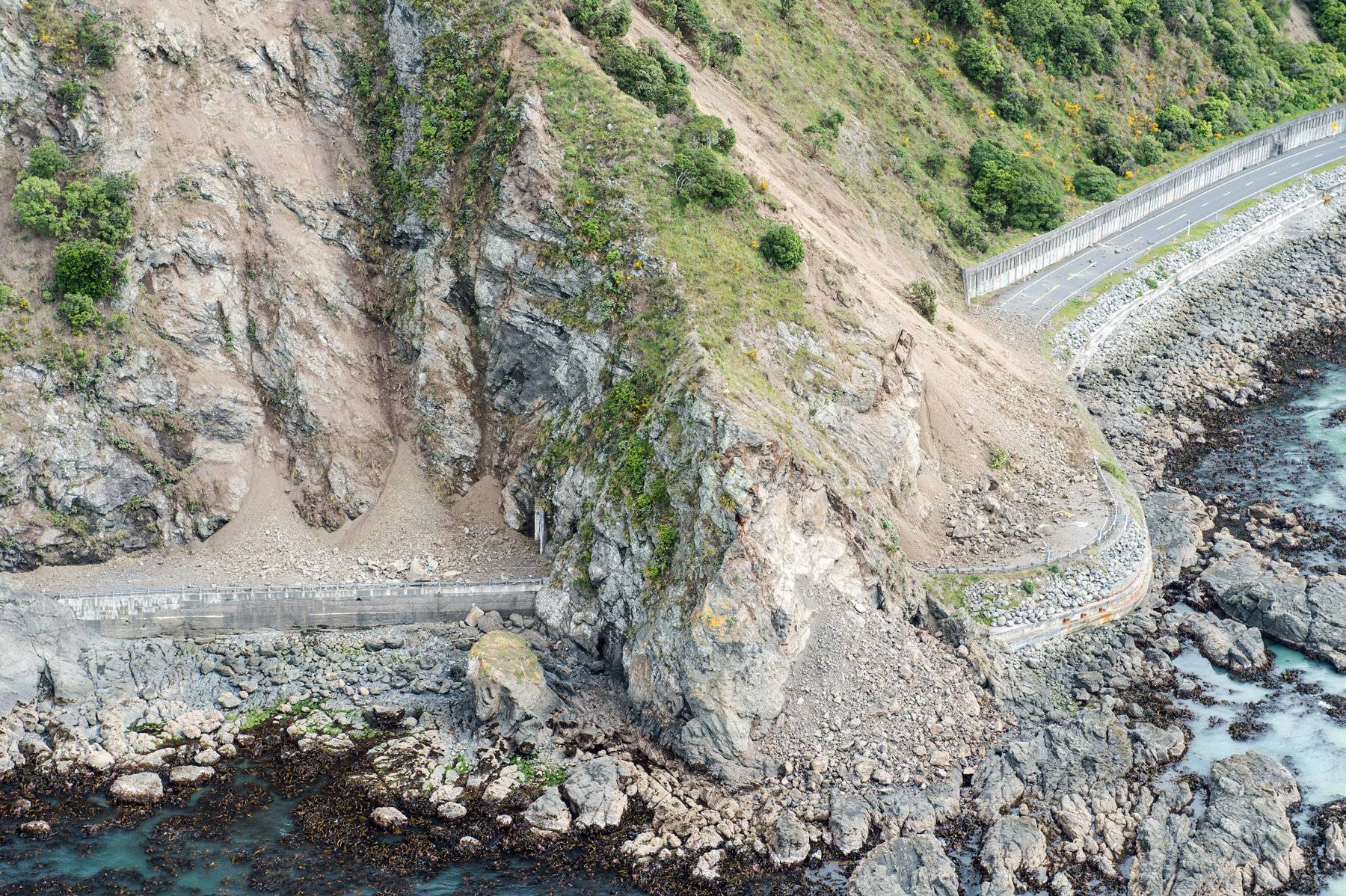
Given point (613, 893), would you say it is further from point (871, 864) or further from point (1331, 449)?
point (1331, 449)

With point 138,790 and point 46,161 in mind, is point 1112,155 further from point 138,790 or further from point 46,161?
point 138,790

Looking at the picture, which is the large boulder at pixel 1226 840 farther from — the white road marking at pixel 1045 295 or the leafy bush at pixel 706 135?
the white road marking at pixel 1045 295

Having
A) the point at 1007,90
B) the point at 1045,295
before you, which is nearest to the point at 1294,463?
the point at 1045,295

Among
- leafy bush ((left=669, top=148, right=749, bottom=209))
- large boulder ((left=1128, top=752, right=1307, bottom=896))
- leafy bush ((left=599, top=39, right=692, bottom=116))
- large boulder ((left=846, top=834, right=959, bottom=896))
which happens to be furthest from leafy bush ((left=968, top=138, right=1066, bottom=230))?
large boulder ((left=846, top=834, right=959, bottom=896))

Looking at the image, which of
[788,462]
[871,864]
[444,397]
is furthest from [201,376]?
[871,864]

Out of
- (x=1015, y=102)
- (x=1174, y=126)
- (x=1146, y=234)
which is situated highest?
(x=1015, y=102)

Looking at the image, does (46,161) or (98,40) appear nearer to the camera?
(46,161)
